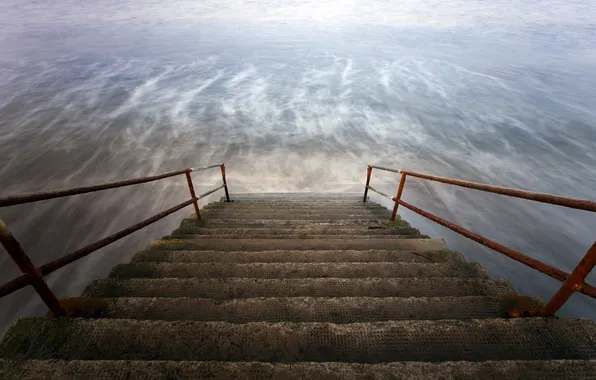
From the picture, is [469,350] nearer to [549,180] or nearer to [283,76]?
[549,180]

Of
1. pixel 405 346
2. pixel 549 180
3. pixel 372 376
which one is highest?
pixel 372 376

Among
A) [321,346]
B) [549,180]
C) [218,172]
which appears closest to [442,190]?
[549,180]

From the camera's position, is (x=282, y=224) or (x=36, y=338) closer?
(x=36, y=338)

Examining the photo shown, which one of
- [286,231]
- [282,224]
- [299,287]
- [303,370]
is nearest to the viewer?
[303,370]

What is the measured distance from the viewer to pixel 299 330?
1554mm

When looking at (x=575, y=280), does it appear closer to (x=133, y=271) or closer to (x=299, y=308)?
(x=299, y=308)

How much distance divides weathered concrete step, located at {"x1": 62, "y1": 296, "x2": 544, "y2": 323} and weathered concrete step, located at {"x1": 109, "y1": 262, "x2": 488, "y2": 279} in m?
0.59

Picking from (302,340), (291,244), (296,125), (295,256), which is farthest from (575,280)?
(296,125)

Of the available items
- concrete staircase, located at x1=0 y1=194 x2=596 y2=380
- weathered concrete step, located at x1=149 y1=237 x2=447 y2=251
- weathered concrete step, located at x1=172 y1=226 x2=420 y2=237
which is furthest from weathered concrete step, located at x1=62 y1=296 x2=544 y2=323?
weathered concrete step, located at x1=172 y1=226 x2=420 y2=237

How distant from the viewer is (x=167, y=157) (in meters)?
11.0

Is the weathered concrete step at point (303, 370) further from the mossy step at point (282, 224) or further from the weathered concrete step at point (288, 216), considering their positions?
the weathered concrete step at point (288, 216)

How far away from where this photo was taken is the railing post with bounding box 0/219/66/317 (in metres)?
1.31

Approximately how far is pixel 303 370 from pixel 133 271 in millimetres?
1922

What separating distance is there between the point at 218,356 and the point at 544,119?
18.0 m
